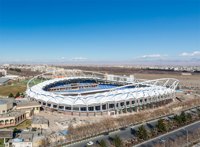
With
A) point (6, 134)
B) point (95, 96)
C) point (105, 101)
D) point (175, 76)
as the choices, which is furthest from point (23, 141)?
point (175, 76)

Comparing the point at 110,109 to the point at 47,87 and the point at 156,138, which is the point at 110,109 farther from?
the point at 47,87

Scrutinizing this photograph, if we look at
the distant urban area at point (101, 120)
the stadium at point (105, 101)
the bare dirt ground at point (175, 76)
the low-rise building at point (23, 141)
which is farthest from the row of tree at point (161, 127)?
the bare dirt ground at point (175, 76)

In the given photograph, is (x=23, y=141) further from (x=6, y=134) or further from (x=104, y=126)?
(x=104, y=126)

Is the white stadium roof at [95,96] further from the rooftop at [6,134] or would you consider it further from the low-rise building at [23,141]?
the low-rise building at [23,141]

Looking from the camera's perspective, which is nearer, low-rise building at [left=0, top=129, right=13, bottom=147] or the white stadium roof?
low-rise building at [left=0, top=129, right=13, bottom=147]

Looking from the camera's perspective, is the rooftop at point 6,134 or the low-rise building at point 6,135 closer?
the low-rise building at point 6,135

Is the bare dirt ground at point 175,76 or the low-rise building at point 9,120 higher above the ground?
the bare dirt ground at point 175,76

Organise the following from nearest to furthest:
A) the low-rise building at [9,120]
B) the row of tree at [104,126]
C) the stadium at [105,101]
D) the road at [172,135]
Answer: the road at [172,135] < the row of tree at [104,126] < the low-rise building at [9,120] < the stadium at [105,101]

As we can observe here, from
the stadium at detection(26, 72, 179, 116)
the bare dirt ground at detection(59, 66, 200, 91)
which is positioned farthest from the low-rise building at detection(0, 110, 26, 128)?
the bare dirt ground at detection(59, 66, 200, 91)

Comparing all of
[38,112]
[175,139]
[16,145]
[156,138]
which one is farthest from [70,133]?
[38,112]

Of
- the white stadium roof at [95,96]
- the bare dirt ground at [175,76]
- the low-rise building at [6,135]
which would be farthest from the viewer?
the bare dirt ground at [175,76]

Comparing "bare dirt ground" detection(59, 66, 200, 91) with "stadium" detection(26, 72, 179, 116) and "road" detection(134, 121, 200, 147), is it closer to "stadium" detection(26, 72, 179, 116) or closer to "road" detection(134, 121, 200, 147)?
"stadium" detection(26, 72, 179, 116)
